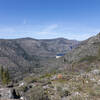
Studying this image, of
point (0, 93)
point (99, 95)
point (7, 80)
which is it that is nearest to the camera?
point (99, 95)

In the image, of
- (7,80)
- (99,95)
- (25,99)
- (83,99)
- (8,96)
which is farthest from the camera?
(7,80)

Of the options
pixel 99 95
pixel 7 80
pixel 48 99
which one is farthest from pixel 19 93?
pixel 7 80

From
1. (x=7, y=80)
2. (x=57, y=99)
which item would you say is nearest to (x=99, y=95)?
(x=57, y=99)

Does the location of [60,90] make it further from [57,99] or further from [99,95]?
[99,95]

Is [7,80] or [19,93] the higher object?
[19,93]

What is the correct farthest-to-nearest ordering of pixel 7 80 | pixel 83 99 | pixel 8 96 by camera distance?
1. pixel 7 80
2. pixel 8 96
3. pixel 83 99

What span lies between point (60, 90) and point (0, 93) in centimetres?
975

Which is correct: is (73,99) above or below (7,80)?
above

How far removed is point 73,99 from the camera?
1675 centimetres

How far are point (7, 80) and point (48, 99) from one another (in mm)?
45614

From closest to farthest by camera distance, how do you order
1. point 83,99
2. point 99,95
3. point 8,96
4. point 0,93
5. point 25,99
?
point 83,99, point 99,95, point 25,99, point 8,96, point 0,93

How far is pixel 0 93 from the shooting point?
22.9 meters

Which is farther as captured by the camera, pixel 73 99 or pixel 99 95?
pixel 99 95

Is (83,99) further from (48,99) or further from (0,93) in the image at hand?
(0,93)
